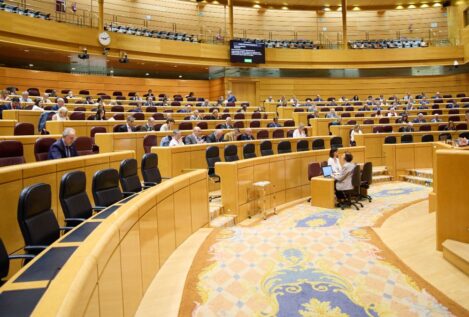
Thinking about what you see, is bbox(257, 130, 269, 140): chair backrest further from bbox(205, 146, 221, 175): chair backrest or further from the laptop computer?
bbox(205, 146, 221, 175): chair backrest

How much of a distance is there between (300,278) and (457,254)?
48.4 inches

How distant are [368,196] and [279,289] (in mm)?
4338

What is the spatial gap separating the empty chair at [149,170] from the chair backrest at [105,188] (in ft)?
3.01

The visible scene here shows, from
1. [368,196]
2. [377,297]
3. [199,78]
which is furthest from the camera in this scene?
[199,78]

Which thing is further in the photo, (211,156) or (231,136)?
(231,136)

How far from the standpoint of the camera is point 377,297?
2.70 meters

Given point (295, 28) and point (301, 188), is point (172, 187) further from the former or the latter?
point (295, 28)

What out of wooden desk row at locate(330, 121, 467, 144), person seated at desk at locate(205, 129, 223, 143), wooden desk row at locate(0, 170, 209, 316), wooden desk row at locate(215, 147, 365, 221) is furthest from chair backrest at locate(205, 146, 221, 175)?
wooden desk row at locate(330, 121, 467, 144)

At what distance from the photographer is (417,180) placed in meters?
8.02

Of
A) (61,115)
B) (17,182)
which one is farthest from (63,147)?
(61,115)

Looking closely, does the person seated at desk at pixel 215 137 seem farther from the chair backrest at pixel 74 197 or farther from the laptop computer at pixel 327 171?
the chair backrest at pixel 74 197

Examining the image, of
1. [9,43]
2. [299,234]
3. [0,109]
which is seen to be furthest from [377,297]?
[9,43]

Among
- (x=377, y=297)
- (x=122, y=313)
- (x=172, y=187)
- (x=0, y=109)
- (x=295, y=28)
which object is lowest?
(x=377, y=297)

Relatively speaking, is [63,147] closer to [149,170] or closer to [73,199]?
[149,170]
